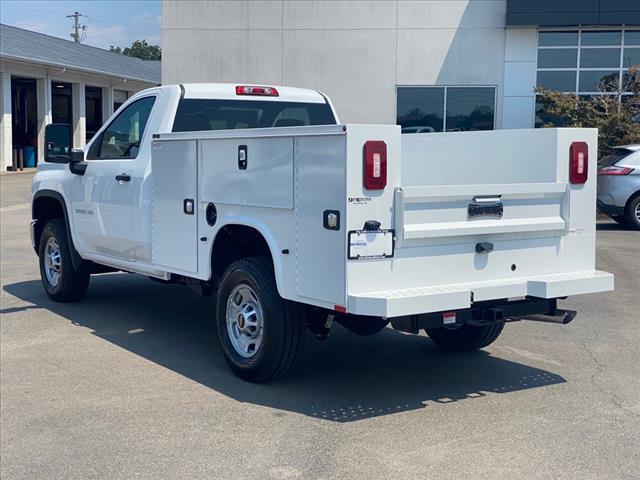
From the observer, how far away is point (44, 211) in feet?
31.1

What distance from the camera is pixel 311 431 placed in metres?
5.27

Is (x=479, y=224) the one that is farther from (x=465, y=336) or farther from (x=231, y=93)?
(x=231, y=93)

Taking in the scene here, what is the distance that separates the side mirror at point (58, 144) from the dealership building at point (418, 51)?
17307 millimetres

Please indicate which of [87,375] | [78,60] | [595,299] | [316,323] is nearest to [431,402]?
[316,323]

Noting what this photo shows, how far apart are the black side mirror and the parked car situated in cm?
1157

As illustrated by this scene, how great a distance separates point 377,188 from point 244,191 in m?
1.20

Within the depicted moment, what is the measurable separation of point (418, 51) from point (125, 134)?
18102 millimetres

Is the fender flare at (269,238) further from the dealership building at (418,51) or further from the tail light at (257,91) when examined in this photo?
the dealership building at (418,51)

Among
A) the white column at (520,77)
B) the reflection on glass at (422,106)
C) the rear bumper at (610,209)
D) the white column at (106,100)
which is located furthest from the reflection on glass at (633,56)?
the white column at (106,100)

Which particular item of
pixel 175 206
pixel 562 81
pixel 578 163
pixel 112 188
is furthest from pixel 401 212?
pixel 562 81

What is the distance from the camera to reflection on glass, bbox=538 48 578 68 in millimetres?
24703

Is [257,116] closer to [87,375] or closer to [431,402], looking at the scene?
[87,375]

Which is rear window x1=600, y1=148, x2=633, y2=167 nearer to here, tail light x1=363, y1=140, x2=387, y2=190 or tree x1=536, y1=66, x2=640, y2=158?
tree x1=536, y1=66, x2=640, y2=158

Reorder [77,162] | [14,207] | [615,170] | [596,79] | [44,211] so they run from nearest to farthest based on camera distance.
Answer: [77,162], [44,211], [615,170], [14,207], [596,79]
